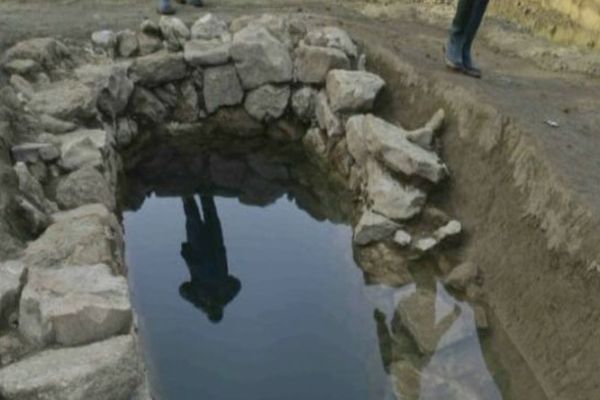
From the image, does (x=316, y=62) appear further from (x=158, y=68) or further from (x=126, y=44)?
(x=126, y=44)

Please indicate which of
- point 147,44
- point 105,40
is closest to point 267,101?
point 147,44

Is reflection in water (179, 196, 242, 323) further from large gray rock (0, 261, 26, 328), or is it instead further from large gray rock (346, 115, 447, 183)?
large gray rock (0, 261, 26, 328)

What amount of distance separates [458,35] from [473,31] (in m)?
0.18

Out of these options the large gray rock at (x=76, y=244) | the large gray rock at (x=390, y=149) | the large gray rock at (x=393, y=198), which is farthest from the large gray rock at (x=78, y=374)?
the large gray rock at (x=390, y=149)

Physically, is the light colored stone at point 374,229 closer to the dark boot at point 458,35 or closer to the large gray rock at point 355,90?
the large gray rock at point 355,90

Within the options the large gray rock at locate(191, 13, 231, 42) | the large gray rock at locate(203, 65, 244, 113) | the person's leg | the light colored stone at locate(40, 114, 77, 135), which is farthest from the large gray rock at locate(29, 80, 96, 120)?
the person's leg

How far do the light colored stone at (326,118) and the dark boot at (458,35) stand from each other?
64.3 inches

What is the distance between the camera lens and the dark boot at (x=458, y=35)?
25.8 feet

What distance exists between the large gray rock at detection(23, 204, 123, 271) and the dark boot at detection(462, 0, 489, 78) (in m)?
4.61

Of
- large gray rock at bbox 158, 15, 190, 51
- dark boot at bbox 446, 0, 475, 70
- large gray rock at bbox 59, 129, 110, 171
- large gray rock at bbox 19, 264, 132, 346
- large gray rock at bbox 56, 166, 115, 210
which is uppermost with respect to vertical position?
dark boot at bbox 446, 0, 475, 70

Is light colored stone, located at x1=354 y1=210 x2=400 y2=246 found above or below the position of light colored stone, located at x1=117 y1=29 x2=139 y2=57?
below

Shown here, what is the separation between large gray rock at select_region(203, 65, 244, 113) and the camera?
9.91m

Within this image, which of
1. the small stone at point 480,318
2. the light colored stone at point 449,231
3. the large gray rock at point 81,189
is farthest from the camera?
the light colored stone at point 449,231

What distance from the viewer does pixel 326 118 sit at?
9.52 meters
